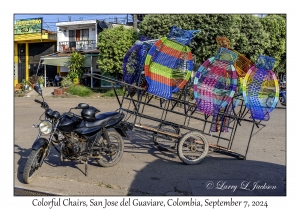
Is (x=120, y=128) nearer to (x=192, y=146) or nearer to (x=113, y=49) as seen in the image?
(x=192, y=146)

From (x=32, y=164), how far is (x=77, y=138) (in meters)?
0.86

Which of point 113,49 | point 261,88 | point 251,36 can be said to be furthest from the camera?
point 251,36

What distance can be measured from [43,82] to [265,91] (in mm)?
25082

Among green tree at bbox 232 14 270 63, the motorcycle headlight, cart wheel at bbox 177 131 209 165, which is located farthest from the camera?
green tree at bbox 232 14 270 63

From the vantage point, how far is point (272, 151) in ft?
24.1

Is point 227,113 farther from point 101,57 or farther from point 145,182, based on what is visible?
point 101,57

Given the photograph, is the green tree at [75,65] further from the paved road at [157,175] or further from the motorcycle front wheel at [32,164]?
the motorcycle front wheel at [32,164]

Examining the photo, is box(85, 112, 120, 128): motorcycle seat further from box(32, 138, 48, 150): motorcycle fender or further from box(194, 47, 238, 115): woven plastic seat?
box(194, 47, 238, 115): woven plastic seat

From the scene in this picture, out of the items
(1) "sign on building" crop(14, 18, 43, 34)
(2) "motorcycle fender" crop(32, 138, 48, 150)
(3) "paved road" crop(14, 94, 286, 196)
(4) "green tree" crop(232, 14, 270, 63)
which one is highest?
(1) "sign on building" crop(14, 18, 43, 34)

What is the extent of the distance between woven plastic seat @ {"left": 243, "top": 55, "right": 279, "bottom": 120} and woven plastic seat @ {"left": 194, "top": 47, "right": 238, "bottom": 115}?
36cm

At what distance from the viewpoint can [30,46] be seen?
31062 millimetres

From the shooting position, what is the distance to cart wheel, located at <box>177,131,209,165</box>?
5.99 m

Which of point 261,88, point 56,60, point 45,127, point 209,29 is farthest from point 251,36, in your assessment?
point 45,127

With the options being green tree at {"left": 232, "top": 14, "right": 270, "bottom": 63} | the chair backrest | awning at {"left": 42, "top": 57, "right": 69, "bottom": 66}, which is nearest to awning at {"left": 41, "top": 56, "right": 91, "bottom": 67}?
awning at {"left": 42, "top": 57, "right": 69, "bottom": 66}
